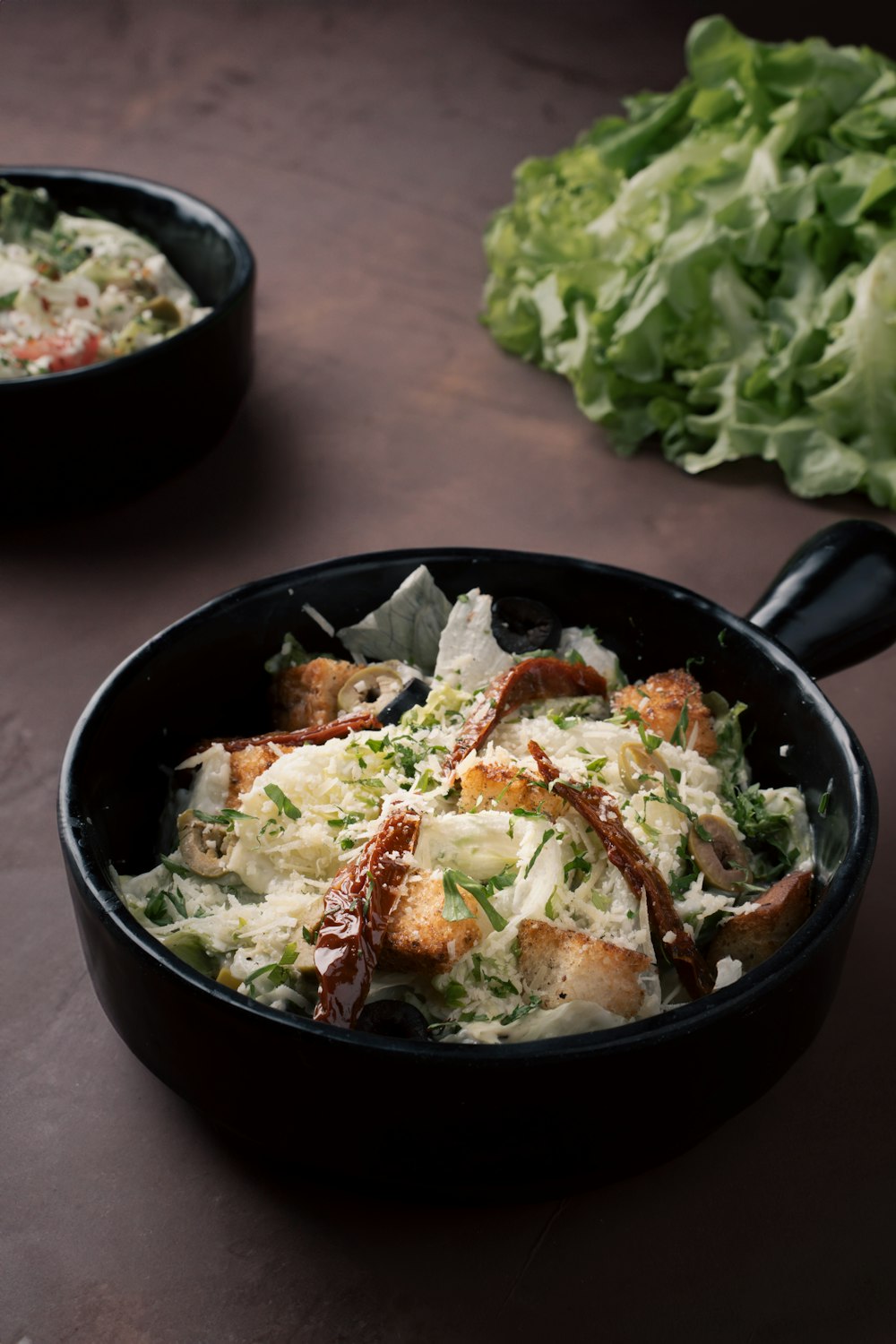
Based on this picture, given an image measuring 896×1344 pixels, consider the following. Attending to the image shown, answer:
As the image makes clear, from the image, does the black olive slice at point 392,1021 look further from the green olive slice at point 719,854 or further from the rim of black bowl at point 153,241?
the rim of black bowl at point 153,241

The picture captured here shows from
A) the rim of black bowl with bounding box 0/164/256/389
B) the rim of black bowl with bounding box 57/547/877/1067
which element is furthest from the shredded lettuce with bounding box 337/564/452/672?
the rim of black bowl with bounding box 0/164/256/389

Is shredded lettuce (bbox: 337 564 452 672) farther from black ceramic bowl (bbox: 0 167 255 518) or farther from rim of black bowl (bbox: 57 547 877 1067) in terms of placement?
black ceramic bowl (bbox: 0 167 255 518)

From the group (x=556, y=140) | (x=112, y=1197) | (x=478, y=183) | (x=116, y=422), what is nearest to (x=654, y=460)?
(x=116, y=422)

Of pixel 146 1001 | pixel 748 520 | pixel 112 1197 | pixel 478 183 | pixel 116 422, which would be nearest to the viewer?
pixel 146 1001

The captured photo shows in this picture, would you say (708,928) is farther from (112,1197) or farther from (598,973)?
(112,1197)

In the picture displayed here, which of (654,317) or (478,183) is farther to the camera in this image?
(478,183)

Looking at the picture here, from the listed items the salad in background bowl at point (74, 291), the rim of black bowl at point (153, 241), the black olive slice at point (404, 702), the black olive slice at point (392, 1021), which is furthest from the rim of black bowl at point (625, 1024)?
the salad in background bowl at point (74, 291)
